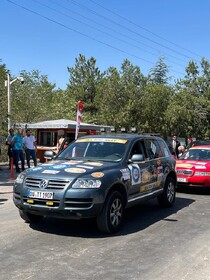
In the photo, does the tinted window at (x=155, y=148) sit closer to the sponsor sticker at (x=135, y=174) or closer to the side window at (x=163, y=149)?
the side window at (x=163, y=149)

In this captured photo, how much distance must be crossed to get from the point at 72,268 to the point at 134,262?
843 millimetres

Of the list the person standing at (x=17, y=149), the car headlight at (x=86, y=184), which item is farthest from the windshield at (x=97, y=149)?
the person standing at (x=17, y=149)

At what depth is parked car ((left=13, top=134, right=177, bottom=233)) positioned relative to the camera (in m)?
6.18

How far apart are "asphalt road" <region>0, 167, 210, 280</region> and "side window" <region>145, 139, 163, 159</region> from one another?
4.23ft

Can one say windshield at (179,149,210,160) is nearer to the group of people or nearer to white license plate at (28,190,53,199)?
the group of people

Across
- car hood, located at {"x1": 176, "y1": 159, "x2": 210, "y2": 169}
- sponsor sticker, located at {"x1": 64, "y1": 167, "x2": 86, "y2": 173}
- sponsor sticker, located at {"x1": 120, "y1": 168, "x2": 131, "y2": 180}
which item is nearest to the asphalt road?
sponsor sticker, located at {"x1": 120, "y1": 168, "x2": 131, "y2": 180}

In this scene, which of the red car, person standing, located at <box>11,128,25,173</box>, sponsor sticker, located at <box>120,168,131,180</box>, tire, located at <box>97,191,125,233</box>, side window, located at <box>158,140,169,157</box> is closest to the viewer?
tire, located at <box>97,191,125,233</box>

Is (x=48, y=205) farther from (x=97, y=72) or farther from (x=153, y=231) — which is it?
(x=97, y=72)

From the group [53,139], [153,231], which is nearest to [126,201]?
[153,231]

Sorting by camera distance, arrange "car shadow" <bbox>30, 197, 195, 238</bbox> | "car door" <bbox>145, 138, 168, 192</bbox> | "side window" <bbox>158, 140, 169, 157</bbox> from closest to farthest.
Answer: "car shadow" <bbox>30, 197, 195, 238</bbox> < "car door" <bbox>145, 138, 168, 192</bbox> < "side window" <bbox>158, 140, 169, 157</bbox>

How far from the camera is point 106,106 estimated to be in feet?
111

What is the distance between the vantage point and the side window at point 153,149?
8.57 m

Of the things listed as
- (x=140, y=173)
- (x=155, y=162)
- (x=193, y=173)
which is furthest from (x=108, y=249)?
(x=193, y=173)

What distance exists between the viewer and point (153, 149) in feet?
29.0
